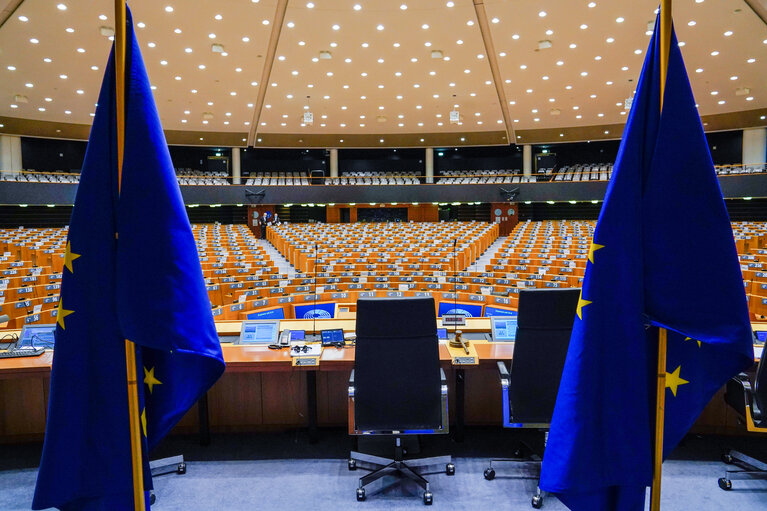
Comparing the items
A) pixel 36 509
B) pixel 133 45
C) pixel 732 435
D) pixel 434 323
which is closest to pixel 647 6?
pixel 732 435

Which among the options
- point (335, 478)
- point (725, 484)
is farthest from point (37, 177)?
point (725, 484)

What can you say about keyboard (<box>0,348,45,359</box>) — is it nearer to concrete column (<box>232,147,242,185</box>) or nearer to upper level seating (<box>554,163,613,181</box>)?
concrete column (<box>232,147,242,185</box>)

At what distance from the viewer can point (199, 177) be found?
2312 centimetres

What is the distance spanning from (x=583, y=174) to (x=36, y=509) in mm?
24036

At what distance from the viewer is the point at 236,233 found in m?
18.8

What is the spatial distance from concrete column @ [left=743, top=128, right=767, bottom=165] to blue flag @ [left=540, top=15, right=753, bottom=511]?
24.6 meters

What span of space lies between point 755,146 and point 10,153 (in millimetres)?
32678

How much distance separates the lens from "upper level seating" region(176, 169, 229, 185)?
22.1 meters

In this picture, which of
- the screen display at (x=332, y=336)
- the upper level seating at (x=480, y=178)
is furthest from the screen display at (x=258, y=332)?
the upper level seating at (x=480, y=178)

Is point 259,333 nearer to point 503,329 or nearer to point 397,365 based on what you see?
point 397,365

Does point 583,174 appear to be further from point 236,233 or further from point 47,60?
point 47,60

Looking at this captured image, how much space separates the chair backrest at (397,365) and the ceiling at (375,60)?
9.32m

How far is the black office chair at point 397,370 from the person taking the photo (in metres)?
2.40

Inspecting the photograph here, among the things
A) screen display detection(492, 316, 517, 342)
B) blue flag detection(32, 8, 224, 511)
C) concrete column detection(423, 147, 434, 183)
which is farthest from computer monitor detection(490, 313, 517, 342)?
concrete column detection(423, 147, 434, 183)
